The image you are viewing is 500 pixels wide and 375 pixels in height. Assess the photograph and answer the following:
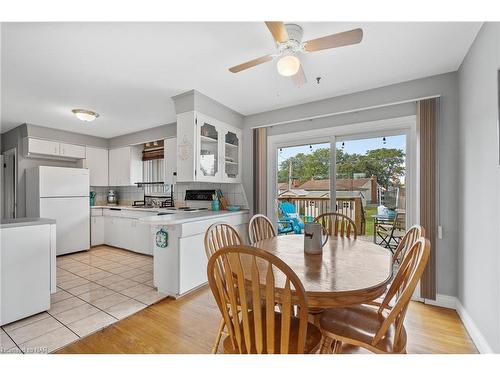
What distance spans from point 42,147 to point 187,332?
4.21 m

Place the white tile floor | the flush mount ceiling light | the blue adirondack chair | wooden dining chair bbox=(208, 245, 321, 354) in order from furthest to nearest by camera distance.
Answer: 1. the blue adirondack chair
2. the flush mount ceiling light
3. the white tile floor
4. wooden dining chair bbox=(208, 245, 321, 354)

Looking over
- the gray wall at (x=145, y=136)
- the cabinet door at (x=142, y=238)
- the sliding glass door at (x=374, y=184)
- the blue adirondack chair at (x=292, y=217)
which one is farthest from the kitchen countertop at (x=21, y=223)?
the sliding glass door at (x=374, y=184)

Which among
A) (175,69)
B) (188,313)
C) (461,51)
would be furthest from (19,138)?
(461,51)

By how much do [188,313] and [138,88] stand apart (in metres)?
2.45

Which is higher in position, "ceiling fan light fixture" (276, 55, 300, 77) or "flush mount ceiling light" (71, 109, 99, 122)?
"flush mount ceiling light" (71, 109, 99, 122)

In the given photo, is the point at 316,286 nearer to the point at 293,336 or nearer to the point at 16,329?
the point at 293,336

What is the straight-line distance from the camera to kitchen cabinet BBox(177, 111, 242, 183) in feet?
9.38

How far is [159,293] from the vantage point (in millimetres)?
2623

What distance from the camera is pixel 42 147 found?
411 centimetres

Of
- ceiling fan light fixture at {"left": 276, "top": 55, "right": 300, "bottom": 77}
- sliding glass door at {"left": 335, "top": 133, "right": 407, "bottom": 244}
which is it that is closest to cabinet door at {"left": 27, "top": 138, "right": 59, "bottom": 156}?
ceiling fan light fixture at {"left": 276, "top": 55, "right": 300, "bottom": 77}

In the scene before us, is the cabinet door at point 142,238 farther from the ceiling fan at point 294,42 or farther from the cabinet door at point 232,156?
the ceiling fan at point 294,42

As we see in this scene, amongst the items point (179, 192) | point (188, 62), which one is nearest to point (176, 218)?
point (188, 62)

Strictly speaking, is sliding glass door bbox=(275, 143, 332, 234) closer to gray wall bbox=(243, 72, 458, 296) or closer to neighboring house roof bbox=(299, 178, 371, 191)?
neighboring house roof bbox=(299, 178, 371, 191)

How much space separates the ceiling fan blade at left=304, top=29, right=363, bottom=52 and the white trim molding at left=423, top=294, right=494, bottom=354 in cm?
215
